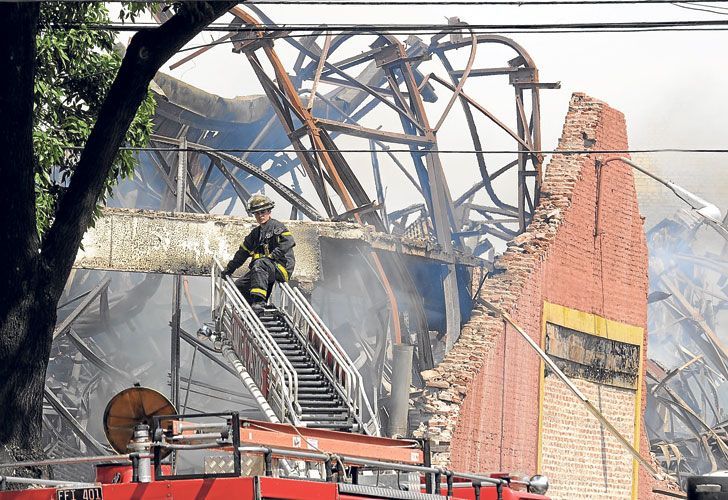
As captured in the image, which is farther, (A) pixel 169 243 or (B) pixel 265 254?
(A) pixel 169 243

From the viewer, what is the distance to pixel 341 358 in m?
13.6

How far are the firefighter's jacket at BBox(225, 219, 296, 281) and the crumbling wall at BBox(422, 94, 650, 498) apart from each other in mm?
Answer: 4920

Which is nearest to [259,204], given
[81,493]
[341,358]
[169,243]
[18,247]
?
[341,358]

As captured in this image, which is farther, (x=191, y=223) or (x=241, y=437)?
(x=191, y=223)

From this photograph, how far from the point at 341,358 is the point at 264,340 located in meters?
0.83

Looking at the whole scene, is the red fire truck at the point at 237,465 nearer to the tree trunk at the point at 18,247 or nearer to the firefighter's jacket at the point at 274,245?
the tree trunk at the point at 18,247

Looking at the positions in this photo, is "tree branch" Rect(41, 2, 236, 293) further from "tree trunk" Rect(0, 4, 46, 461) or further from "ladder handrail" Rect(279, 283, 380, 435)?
"ladder handrail" Rect(279, 283, 380, 435)

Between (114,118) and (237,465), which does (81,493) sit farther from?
(114,118)

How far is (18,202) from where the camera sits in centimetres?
919

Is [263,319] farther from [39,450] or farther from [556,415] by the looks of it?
[556,415]

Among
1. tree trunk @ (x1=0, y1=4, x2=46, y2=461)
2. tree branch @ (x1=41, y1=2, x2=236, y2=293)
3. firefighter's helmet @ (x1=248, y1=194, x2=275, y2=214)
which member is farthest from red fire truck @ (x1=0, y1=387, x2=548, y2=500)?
firefighter's helmet @ (x1=248, y1=194, x2=275, y2=214)

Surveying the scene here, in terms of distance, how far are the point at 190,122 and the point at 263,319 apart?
44.3ft

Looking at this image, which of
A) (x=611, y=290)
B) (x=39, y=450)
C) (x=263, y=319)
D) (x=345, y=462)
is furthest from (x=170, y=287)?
(x=345, y=462)

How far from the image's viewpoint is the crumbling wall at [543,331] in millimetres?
19375
